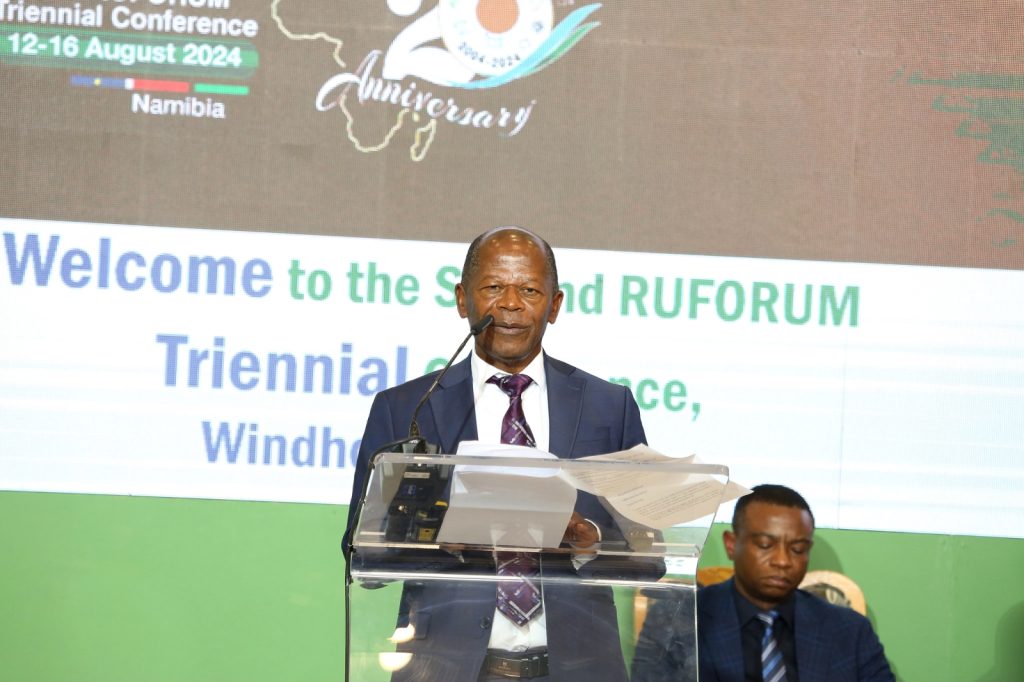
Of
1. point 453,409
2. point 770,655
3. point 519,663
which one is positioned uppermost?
point 453,409

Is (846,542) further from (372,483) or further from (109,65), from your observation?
(109,65)

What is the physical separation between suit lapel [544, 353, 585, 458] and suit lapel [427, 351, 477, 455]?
0.16 metres

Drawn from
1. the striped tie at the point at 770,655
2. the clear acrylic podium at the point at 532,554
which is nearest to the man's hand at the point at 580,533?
the clear acrylic podium at the point at 532,554

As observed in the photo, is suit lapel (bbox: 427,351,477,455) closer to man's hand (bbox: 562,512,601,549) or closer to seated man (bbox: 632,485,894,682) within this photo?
man's hand (bbox: 562,512,601,549)

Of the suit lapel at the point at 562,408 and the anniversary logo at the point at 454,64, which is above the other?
the anniversary logo at the point at 454,64

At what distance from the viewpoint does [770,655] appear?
3012 mm

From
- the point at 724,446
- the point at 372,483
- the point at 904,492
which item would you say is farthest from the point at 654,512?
the point at 904,492

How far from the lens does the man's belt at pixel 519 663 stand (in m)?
1.82

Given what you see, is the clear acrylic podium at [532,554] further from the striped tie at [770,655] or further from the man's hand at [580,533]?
the striped tie at [770,655]

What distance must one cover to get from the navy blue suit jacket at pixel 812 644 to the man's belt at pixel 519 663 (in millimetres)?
1199

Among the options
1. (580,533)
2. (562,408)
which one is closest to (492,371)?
(562,408)

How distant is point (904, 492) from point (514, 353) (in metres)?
2.02

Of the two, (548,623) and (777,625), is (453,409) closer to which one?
(548,623)

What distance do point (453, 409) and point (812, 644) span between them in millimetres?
1217
